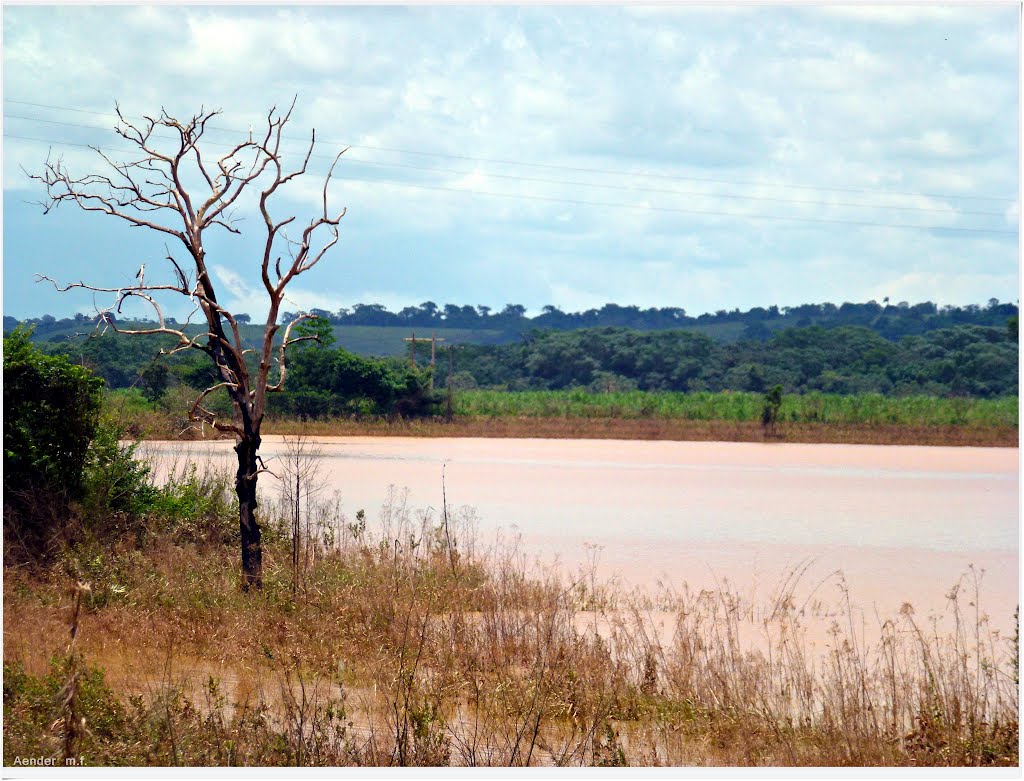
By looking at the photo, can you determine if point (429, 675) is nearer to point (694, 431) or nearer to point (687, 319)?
point (694, 431)

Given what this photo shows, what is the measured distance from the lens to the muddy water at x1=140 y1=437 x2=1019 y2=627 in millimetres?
12648

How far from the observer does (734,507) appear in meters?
20.2

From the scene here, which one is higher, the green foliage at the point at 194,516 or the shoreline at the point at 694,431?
the green foliage at the point at 194,516

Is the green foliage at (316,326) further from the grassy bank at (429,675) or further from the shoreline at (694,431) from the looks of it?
the shoreline at (694,431)

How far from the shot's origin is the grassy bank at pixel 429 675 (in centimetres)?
545

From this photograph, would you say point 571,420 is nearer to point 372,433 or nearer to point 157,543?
point 372,433

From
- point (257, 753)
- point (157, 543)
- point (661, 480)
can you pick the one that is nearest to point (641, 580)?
point (157, 543)

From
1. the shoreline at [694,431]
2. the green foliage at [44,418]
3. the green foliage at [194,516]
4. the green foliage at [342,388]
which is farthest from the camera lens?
the green foliage at [342,388]

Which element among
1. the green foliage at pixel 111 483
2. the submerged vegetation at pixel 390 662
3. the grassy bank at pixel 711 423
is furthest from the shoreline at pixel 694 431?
the submerged vegetation at pixel 390 662

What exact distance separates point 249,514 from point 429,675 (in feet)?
7.39

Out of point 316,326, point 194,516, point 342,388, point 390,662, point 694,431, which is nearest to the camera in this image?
point 390,662

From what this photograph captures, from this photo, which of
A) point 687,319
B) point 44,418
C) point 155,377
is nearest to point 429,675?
point 44,418

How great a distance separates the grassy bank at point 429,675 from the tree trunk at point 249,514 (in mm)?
140

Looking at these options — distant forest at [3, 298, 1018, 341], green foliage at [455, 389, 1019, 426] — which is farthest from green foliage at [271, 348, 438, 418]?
distant forest at [3, 298, 1018, 341]
